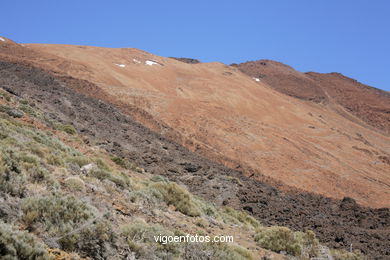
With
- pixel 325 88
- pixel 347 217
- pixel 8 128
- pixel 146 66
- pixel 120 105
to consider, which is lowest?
pixel 347 217

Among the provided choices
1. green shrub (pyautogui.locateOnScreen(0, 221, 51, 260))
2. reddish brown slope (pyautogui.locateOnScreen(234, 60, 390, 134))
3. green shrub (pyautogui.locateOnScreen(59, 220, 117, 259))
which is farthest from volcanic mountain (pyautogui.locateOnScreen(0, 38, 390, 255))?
green shrub (pyautogui.locateOnScreen(0, 221, 51, 260))

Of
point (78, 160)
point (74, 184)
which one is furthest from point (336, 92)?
point (74, 184)

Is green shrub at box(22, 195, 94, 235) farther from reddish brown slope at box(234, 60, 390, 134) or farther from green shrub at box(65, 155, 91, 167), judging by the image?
reddish brown slope at box(234, 60, 390, 134)

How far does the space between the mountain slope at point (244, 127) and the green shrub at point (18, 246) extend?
21934mm

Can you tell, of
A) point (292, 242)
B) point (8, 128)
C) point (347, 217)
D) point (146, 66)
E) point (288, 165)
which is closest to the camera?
point (292, 242)

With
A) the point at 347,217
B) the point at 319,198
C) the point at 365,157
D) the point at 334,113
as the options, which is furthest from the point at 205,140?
the point at 334,113

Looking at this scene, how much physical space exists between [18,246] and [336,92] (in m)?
80.0

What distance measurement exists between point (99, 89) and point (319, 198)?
66.8 feet

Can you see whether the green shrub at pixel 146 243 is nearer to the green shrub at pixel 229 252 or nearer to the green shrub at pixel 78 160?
the green shrub at pixel 229 252

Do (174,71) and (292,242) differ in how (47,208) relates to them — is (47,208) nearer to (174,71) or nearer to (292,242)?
(292,242)

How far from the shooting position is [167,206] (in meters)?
10.4

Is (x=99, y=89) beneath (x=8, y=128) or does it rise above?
above

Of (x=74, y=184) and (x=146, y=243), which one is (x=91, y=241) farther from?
(x=74, y=184)

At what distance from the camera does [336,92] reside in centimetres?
7762
